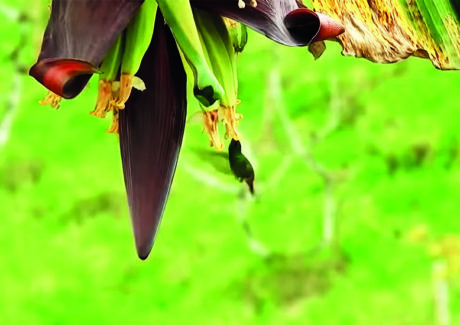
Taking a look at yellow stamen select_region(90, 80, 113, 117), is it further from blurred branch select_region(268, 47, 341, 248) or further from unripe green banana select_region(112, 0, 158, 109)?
blurred branch select_region(268, 47, 341, 248)

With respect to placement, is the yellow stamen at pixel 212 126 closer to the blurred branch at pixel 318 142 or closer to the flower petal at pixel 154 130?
the flower petal at pixel 154 130

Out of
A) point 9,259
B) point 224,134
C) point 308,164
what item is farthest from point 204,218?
point 224,134

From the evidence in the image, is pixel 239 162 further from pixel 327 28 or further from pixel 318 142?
pixel 318 142

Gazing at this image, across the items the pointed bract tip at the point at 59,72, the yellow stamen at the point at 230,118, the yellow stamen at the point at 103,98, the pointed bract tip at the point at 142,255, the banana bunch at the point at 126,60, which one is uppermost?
the pointed bract tip at the point at 59,72

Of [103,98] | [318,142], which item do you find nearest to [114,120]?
[103,98]

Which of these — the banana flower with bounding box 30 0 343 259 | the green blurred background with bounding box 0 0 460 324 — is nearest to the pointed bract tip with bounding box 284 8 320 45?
the banana flower with bounding box 30 0 343 259

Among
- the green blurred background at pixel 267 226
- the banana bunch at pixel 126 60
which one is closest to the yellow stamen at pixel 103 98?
the banana bunch at pixel 126 60

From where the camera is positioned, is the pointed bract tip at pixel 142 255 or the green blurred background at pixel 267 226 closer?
the pointed bract tip at pixel 142 255

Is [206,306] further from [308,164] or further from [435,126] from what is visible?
[435,126]
